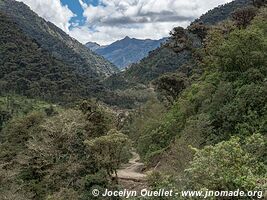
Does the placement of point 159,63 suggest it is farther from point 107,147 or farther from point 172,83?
point 107,147

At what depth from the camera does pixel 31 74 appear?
4237 inches

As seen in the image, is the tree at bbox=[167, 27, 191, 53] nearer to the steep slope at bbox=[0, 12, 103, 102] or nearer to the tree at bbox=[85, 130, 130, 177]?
the tree at bbox=[85, 130, 130, 177]

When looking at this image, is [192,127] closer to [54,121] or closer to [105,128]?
[105,128]

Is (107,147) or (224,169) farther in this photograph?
(107,147)

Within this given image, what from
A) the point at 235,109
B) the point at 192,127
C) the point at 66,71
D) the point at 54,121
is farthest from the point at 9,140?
the point at 66,71

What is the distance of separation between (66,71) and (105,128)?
8826cm

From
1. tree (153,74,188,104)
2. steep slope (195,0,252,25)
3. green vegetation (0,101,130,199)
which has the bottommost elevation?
green vegetation (0,101,130,199)

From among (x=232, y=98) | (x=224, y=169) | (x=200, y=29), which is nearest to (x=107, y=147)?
(x=232, y=98)

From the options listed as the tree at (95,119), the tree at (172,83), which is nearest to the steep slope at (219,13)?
the tree at (172,83)

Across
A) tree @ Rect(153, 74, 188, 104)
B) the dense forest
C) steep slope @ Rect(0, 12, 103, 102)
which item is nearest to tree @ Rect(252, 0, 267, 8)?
the dense forest

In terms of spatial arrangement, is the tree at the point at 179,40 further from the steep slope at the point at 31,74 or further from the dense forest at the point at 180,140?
the steep slope at the point at 31,74

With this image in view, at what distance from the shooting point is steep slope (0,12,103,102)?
100312 mm

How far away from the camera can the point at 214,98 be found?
28781 millimetres

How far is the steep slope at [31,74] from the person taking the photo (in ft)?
329
